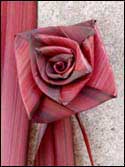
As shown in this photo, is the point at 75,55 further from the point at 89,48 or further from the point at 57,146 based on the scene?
the point at 57,146

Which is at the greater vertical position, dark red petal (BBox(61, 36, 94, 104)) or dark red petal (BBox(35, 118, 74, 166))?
dark red petal (BBox(61, 36, 94, 104))

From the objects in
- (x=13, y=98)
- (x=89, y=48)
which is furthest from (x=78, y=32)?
(x=13, y=98)

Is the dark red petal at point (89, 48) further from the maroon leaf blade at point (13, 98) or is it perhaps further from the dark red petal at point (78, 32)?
the maroon leaf blade at point (13, 98)

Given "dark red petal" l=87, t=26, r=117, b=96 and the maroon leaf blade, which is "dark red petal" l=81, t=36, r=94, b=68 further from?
the maroon leaf blade

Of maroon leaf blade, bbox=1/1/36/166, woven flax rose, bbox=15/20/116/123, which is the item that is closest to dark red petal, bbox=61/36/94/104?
woven flax rose, bbox=15/20/116/123

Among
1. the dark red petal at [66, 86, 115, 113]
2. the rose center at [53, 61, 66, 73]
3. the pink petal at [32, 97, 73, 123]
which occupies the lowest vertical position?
the pink petal at [32, 97, 73, 123]
